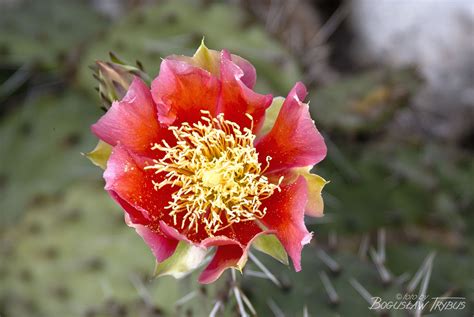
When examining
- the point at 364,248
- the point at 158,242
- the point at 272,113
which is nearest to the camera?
the point at 158,242

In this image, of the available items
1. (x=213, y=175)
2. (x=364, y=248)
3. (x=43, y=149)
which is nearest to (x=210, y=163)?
(x=213, y=175)

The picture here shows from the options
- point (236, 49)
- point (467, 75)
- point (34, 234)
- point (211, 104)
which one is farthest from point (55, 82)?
point (467, 75)

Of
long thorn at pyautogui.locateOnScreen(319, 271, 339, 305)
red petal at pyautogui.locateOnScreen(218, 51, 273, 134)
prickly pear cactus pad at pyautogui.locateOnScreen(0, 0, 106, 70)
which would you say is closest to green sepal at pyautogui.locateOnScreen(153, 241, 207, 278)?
red petal at pyautogui.locateOnScreen(218, 51, 273, 134)

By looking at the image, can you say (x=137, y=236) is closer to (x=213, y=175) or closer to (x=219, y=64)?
(x=213, y=175)

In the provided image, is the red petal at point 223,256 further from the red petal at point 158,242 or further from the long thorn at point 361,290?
the long thorn at point 361,290

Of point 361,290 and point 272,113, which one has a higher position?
point 272,113

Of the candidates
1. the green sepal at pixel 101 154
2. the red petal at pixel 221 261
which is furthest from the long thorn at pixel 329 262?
the green sepal at pixel 101 154
